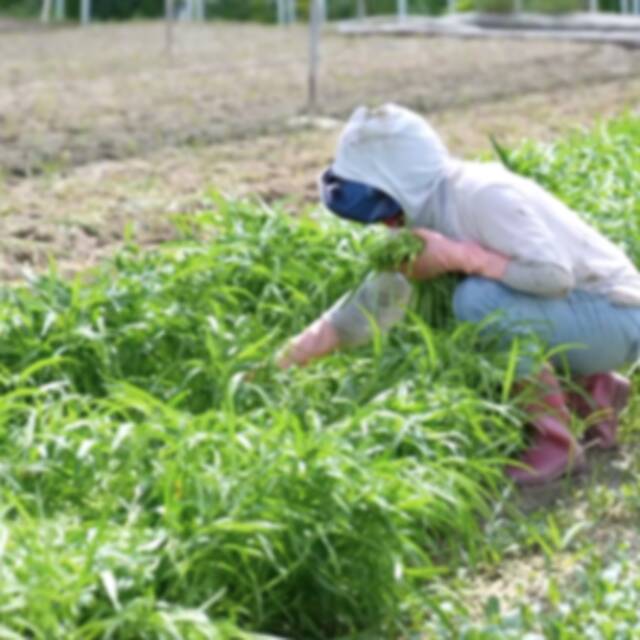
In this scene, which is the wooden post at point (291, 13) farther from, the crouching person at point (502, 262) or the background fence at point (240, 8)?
the crouching person at point (502, 262)

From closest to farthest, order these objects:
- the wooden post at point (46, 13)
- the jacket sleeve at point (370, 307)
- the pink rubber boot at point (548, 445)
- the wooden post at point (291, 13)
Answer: the pink rubber boot at point (548, 445) → the jacket sleeve at point (370, 307) → the wooden post at point (46, 13) → the wooden post at point (291, 13)

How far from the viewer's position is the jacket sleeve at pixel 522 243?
503 cm

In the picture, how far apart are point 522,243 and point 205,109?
6.97 meters

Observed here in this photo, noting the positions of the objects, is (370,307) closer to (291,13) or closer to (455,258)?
(455,258)

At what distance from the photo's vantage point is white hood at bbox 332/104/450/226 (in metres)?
5.07

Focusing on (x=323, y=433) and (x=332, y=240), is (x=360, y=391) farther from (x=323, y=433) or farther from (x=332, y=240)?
(x=332, y=240)

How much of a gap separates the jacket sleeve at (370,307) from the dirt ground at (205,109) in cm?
180

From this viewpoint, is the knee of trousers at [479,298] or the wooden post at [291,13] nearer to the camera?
the knee of trousers at [479,298]

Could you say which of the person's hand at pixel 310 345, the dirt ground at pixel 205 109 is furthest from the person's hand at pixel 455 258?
the dirt ground at pixel 205 109

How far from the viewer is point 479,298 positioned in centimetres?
513

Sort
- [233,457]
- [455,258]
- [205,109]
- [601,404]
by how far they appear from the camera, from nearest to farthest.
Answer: [233,457], [455,258], [601,404], [205,109]

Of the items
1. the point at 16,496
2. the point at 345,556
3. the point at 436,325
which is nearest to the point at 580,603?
the point at 345,556

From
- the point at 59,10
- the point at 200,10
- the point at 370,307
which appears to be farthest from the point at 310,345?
the point at 59,10

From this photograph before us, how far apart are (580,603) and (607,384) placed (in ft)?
4.59
